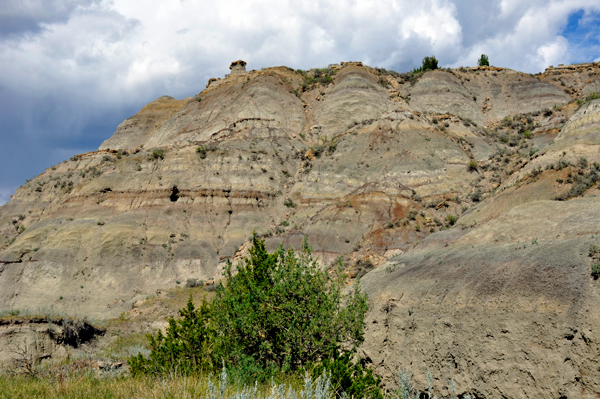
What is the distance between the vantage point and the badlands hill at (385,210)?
11.5 meters

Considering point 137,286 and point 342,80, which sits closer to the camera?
point 137,286

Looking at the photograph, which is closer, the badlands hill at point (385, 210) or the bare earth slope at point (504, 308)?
the bare earth slope at point (504, 308)

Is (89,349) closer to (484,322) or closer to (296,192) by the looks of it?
(484,322)

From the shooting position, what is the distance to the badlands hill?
11508 mm

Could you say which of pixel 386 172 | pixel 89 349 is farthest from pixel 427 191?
pixel 89 349

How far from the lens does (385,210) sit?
35.6m

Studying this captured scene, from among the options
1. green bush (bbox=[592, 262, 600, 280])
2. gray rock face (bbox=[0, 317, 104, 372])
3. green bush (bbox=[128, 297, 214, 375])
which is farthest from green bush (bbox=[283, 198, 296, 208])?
green bush (bbox=[592, 262, 600, 280])

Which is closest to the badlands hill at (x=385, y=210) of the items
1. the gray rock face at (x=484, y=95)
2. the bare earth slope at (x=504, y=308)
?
the bare earth slope at (x=504, y=308)

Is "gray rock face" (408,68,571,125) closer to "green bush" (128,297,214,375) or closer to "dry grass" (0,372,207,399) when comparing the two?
"green bush" (128,297,214,375)

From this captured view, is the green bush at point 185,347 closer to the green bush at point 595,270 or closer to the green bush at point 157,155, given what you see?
the green bush at point 595,270

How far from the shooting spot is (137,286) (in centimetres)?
3641

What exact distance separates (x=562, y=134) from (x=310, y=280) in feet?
81.5

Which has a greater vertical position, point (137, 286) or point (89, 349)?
point (137, 286)

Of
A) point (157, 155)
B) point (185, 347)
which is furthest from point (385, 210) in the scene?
point (157, 155)
